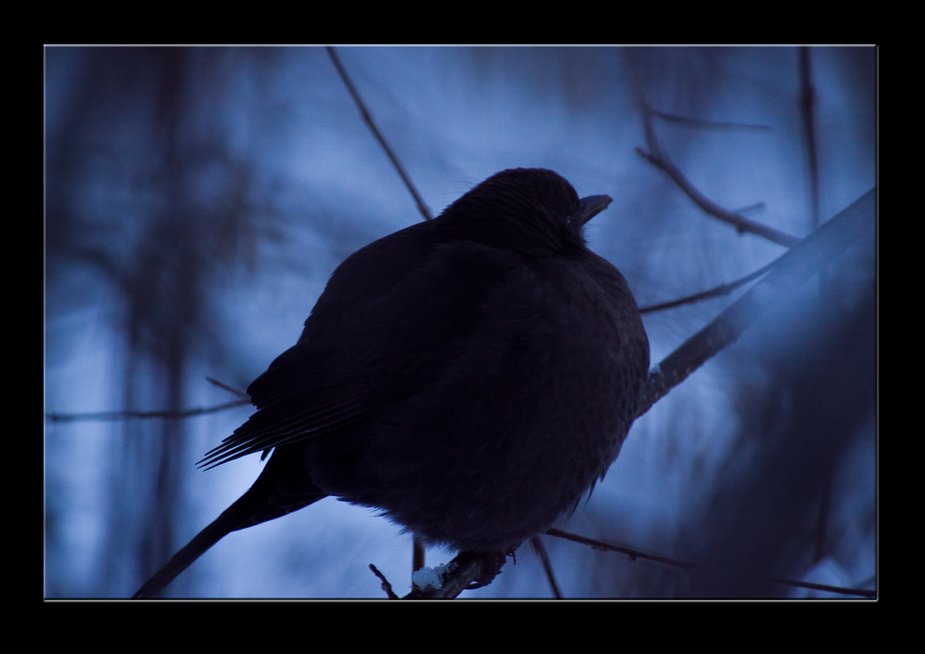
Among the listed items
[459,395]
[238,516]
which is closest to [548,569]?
[459,395]

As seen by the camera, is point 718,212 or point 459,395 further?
point 718,212

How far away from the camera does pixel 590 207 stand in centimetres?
288

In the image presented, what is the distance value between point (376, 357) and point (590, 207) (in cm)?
94

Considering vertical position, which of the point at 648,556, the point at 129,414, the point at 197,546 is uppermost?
the point at 129,414

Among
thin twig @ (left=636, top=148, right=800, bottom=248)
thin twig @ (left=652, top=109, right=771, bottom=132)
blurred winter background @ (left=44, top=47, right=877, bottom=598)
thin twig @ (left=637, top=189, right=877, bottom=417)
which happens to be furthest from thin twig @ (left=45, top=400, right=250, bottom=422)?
thin twig @ (left=652, top=109, right=771, bottom=132)

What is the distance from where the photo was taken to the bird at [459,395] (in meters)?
2.40

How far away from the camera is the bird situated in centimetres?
240

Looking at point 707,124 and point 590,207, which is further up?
point 707,124

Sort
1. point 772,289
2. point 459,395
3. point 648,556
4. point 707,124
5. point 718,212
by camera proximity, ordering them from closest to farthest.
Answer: point 648,556 → point 459,395 → point 772,289 → point 718,212 → point 707,124

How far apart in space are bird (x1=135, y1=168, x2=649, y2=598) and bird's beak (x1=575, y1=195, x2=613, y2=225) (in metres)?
0.32

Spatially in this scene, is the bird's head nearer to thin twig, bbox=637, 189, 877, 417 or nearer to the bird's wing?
the bird's wing

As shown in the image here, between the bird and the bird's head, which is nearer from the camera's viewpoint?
the bird

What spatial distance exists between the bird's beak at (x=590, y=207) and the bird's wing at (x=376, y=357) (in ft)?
1.50

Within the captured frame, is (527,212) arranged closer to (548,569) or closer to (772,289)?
(772,289)
